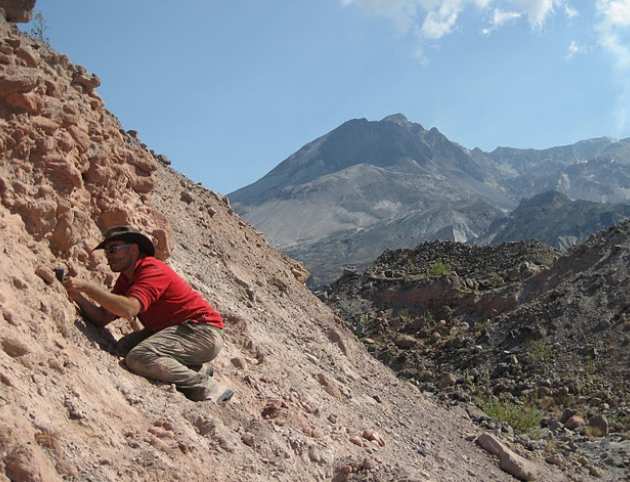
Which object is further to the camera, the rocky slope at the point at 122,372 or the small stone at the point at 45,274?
the small stone at the point at 45,274

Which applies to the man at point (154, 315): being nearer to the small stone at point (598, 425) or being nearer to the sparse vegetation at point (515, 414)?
the sparse vegetation at point (515, 414)

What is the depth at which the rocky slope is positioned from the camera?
334 centimetres

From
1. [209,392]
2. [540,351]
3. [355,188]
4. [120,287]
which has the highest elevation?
[355,188]

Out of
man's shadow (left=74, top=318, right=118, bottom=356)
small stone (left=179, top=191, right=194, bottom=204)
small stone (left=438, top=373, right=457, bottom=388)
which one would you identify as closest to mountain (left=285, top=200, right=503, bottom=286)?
small stone (left=438, top=373, right=457, bottom=388)

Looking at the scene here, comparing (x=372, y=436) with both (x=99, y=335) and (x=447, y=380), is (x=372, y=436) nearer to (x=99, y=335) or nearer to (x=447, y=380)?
(x=99, y=335)

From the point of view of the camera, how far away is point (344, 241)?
104938 mm

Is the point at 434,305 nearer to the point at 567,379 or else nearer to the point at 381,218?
the point at 567,379

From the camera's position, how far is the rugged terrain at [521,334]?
10930mm

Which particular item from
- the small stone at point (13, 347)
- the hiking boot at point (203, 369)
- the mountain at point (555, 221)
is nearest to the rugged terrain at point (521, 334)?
the hiking boot at point (203, 369)

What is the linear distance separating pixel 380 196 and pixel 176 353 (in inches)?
5659

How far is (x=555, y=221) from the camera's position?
86.2 metres

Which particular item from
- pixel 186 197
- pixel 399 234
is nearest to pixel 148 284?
pixel 186 197

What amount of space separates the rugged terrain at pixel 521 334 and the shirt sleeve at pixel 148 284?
6285mm

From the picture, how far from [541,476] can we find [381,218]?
412ft
